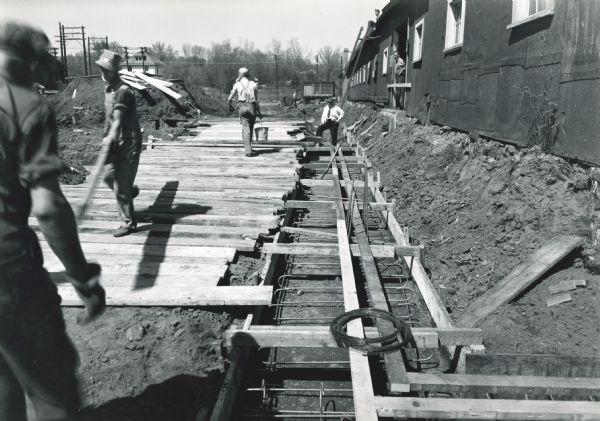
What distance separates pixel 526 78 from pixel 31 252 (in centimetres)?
614

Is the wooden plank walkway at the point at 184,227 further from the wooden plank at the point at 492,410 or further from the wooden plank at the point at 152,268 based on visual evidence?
the wooden plank at the point at 492,410

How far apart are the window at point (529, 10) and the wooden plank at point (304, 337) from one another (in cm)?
414

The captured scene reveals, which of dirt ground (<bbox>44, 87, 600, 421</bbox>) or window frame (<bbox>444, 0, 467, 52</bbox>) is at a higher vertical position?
window frame (<bbox>444, 0, 467, 52</bbox>)

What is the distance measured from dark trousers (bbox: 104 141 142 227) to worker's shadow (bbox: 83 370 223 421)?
235 centimetres

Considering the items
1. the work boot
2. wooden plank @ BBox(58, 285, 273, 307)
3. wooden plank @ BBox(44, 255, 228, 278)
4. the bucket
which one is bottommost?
wooden plank @ BBox(58, 285, 273, 307)

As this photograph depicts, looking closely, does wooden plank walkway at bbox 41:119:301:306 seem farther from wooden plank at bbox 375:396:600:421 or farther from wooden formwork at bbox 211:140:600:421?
wooden plank at bbox 375:396:600:421

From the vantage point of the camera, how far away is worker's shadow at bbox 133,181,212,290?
4361mm

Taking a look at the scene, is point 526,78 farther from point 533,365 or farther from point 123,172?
point 123,172

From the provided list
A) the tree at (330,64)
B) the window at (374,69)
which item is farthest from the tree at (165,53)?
the window at (374,69)

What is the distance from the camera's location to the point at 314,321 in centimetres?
441

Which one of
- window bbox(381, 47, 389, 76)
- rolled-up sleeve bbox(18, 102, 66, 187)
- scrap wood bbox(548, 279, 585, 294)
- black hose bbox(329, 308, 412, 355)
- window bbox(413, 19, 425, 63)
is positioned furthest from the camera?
window bbox(381, 47, 389, 76)

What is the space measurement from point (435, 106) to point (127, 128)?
7.58 metres

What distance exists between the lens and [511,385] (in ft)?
9.57

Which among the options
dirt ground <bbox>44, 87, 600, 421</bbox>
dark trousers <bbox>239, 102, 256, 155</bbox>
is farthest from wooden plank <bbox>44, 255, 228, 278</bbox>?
dark trousers <bbox>239, 102, 256, 155</bbox>
